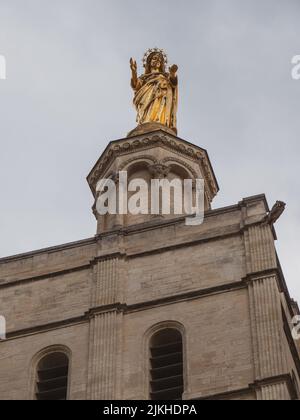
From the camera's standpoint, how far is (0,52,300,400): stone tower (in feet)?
119

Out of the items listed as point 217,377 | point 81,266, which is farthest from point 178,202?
point 217,377

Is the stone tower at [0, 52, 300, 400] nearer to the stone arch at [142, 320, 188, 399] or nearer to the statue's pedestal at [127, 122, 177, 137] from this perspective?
the stone arch at [142, 320, 188, 399]

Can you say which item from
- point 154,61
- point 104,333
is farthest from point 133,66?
point 104,333

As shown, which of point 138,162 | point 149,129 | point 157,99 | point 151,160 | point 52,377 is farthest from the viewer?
point 157,99

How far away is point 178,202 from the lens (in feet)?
141

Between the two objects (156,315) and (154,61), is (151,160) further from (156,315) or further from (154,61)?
(156,315)

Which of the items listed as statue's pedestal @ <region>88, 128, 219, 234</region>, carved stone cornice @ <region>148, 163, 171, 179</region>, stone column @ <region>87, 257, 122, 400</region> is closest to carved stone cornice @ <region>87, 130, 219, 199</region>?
statue's pedestal @ <region>88, 128, 219, 234</region>

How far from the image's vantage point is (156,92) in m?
46.4

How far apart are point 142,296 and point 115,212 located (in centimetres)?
437

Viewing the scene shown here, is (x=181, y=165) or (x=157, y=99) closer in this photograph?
(x=181, y=165)

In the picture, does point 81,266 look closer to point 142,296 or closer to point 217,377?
point 142,296

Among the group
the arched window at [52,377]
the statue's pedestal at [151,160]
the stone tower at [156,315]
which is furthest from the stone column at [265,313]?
the statue's pedestal at [151,160]

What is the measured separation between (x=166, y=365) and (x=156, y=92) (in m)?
11.1
